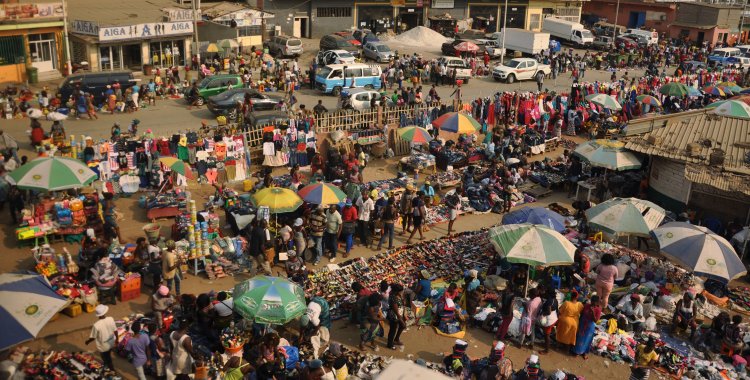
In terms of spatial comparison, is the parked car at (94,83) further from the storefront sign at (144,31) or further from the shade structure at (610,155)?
the shade structure at (610,155)

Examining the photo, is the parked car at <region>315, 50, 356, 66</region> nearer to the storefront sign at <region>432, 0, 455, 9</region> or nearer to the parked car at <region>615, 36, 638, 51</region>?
the storefront sign at <region>432, 0, 455, 9</region>

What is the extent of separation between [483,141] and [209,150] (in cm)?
1049

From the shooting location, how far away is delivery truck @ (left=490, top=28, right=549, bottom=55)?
4378 cm

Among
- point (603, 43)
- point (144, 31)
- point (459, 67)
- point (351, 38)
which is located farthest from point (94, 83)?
point (603, 43)

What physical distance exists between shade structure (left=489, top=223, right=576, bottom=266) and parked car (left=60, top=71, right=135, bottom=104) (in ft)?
64.0

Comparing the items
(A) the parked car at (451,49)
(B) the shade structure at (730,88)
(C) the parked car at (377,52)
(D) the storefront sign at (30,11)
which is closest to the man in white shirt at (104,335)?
(D) the storefront sign at (30,11)

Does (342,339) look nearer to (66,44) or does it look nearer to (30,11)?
(66,44)

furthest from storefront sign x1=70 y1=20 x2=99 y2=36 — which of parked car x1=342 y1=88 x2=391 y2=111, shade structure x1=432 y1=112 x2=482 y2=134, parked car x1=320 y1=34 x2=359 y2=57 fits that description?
shade structure x1=432 y1=112 x2=482 y2=134

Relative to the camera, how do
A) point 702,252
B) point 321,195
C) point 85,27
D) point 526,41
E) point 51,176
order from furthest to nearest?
1. point 526,41
2. point 85,27
3. point 321,195
4. point 51,176
5. point 702,252

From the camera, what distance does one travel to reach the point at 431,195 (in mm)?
19062

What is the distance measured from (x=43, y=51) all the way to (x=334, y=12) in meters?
22.4

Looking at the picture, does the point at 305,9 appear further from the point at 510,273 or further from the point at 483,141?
the point at 510,273

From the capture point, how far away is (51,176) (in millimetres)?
15586

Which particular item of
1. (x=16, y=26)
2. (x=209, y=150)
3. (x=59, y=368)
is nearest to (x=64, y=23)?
(x=16, y=26)
